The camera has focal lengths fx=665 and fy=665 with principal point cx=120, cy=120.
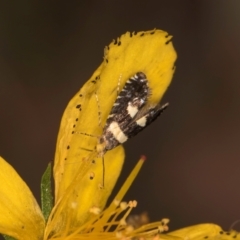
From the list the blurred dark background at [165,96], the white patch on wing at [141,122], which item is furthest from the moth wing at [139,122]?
the blurred dark background at [165,96]

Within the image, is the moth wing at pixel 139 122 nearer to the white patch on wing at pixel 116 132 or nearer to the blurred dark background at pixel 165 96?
the white patch on wing at pixel 116 132

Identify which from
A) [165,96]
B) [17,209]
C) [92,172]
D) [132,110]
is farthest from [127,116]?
[165,96]

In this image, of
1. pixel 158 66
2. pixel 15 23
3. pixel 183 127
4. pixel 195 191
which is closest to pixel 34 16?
pixel 15 23

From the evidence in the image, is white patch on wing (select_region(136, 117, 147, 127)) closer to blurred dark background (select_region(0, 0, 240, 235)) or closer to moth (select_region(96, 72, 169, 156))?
moth (select_region(96, 72, 169, 156))

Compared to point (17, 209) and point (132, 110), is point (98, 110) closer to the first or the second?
point (132, 110)

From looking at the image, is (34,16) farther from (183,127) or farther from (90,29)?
(183,127)

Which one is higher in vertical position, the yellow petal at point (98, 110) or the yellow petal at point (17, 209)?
the yellow petal at point (98, 110)
